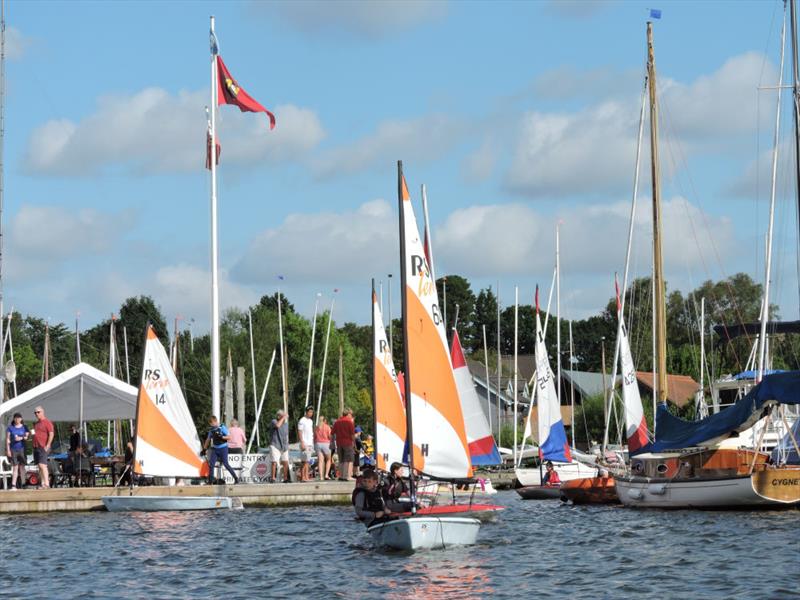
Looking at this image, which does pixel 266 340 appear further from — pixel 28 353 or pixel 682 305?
pixel 682 305

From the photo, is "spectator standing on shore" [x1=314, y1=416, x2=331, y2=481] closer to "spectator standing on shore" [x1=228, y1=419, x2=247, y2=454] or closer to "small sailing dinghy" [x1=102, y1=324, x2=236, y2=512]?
"spectator standing on shore" [x1=228, y1=419, x2=247, y2=454]

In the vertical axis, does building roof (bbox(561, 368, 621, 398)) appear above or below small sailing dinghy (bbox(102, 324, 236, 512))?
above

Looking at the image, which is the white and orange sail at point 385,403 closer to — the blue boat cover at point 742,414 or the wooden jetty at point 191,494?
the wooden jetty at point 191,494

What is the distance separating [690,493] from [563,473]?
1428cm

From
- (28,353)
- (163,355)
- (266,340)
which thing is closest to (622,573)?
(163,355)

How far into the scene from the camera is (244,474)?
36750 mm

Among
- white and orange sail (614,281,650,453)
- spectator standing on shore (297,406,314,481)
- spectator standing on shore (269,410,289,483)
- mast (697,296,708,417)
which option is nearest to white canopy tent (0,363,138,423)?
spectator standing on shore (269,410,289,483)

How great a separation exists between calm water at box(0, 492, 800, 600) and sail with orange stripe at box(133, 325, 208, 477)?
1218mm

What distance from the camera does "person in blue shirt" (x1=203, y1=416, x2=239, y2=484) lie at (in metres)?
33.0

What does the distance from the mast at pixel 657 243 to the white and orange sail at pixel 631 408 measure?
0.88 m

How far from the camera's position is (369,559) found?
23.9 metres

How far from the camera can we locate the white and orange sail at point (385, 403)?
35.1m

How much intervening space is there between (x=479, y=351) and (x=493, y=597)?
111 meters

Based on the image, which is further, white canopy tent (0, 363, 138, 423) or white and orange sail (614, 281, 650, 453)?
white and orange sail (614, 281, 650, 453)
